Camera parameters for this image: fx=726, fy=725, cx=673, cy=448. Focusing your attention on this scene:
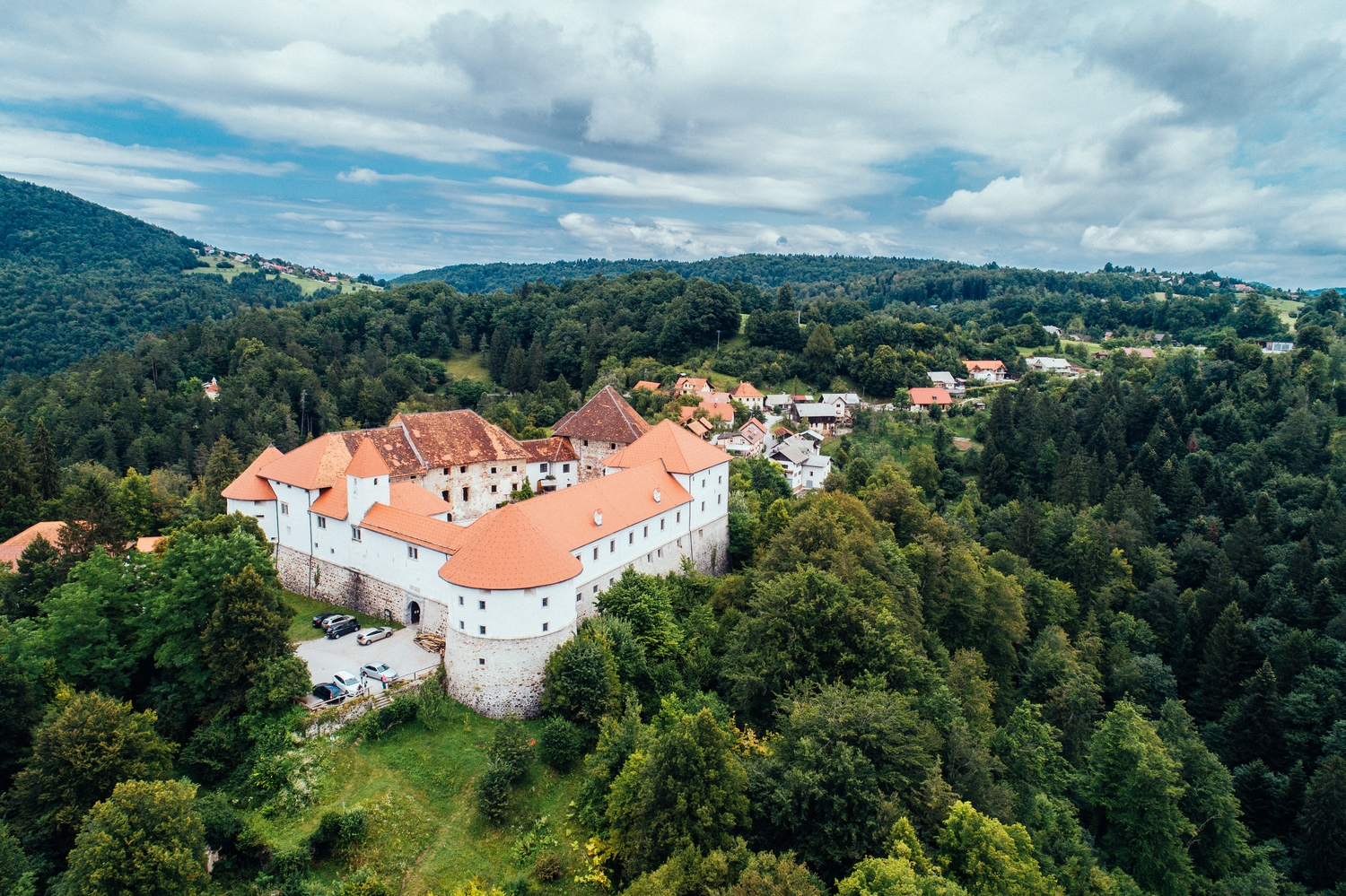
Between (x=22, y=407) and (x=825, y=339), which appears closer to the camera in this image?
(x=22, y=407)

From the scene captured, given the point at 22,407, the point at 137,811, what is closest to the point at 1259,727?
the point at 137,811

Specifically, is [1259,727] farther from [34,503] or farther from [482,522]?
[34,503]

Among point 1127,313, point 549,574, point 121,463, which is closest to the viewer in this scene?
point 549,574

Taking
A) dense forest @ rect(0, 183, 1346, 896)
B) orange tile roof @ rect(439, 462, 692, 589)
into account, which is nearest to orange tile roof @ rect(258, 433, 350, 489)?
dense forest @ rect(0, 183, 1346, 896)

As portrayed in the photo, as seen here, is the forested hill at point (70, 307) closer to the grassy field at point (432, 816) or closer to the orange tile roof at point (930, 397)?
the orange tile roof at point (930, 397)

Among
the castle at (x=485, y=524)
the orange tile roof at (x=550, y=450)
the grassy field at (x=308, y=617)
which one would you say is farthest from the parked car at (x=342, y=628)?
the orange tile roof at (x=550, y=450)

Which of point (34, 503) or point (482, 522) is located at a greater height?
point (482, 522)
